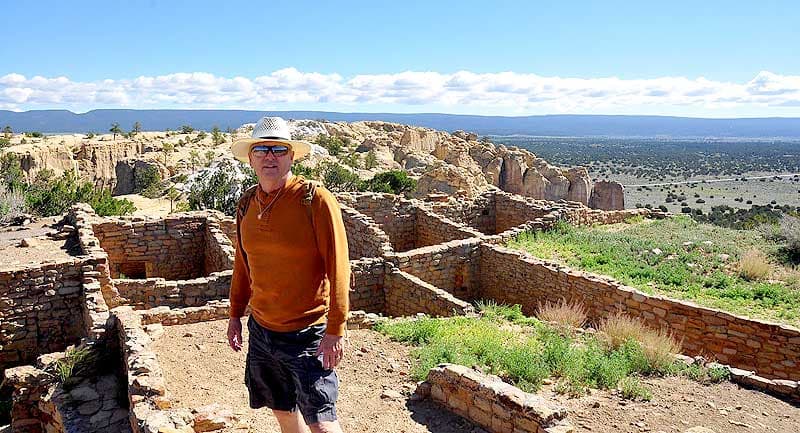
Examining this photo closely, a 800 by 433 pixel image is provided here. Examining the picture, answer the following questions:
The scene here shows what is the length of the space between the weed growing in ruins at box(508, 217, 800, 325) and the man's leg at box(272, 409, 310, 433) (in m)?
7.97

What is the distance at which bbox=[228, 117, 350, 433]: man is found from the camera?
381 centimetres

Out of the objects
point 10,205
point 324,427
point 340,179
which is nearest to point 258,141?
point 324,427

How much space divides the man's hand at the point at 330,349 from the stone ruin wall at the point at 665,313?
23.9 feet

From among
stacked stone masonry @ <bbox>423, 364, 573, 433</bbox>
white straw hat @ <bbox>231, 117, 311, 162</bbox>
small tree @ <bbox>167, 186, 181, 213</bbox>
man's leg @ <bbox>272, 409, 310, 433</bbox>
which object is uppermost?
→ white straw hat @ <bbox>231, 117, 311, 162</bbox>

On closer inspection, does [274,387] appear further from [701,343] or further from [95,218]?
[95,218]

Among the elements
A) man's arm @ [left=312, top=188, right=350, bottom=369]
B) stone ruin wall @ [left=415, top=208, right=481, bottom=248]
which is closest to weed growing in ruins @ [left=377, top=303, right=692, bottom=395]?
man's arm @ [left=312, top=188, right=350, bottom=369]

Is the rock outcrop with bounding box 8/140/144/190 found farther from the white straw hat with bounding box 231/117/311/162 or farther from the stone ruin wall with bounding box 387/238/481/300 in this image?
the white straw hat with bounding box 231/117/311/162

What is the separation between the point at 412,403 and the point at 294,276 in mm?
3037

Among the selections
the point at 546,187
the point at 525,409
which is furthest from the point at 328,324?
the point at 546,187

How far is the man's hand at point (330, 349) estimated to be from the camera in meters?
3.80

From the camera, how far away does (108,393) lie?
6734mm

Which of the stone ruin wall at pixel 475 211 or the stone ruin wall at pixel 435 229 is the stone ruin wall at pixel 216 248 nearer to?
the stone ruin wall at pixel 435 229

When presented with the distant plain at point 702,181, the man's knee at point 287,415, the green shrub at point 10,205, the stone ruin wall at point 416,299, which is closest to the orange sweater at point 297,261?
the man's knee at point 287,415

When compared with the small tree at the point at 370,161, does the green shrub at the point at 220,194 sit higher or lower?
lower
